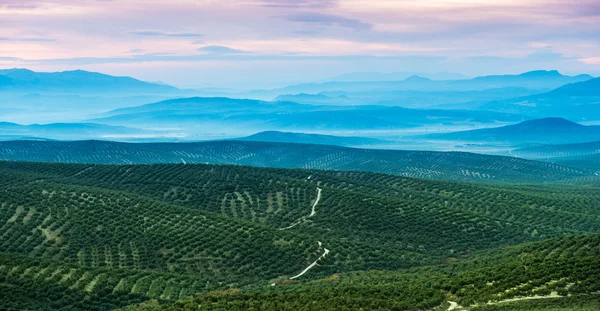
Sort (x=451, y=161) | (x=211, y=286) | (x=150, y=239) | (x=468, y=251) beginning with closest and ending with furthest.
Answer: (x=211, y=286), (x=150, y=239), (x=468, y=251), (x=451, y=161)

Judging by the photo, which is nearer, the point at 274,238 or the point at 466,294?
the point at 466,294

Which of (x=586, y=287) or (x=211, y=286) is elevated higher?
(x=586, y=287)

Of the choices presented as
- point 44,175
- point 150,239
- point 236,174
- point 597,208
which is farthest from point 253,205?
point 597,208

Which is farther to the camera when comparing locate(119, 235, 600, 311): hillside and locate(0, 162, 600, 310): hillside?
locate(0, 162, 600, 310): hillside

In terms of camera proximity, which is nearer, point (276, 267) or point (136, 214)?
point (276, 267)

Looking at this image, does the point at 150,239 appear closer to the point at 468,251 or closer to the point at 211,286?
the point at 211,286

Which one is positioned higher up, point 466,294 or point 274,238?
point 466,294

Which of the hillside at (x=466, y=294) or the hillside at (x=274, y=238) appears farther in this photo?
the hillside at (x=274, y=238)

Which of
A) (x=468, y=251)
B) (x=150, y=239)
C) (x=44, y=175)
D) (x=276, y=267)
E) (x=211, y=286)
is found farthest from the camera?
(x=44, y=175)
